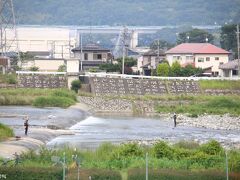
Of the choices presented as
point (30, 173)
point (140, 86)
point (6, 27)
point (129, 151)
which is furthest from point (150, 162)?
point (6, 27)

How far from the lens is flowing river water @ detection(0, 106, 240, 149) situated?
1305 inches

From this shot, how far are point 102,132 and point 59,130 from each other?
5.29ft

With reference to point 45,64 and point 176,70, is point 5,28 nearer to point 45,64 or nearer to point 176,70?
point 45,64

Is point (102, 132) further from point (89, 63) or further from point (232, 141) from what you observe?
point (89, 63)

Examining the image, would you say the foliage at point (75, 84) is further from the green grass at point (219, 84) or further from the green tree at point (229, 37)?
the green tree at point (229, 37)

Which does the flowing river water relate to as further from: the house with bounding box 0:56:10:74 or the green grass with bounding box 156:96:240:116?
the house with bounding box 0:56:10:74

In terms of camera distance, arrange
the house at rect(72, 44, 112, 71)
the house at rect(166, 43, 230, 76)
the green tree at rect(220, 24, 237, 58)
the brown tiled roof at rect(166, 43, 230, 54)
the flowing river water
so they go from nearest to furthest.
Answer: the flowing river water, the house at rect(72, 44, 112, 71), the house at rect(166, 43, 230, 76), the brown tiled roof at rect(166, 43, 230, 54), the green tree at rect(220, 24, 237, 58)

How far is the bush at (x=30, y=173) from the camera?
2002 centimetres

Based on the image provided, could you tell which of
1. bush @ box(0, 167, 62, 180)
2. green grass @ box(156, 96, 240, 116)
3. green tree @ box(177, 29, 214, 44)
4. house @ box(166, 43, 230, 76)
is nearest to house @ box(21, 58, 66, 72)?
house @ box(166, 43, 230, 76)

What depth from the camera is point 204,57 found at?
236 feet

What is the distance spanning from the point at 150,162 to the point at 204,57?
49.7 m

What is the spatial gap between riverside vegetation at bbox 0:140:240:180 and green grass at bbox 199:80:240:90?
3111 cm

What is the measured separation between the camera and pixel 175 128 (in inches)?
1575

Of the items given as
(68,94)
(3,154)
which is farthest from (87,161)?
(68,94)
